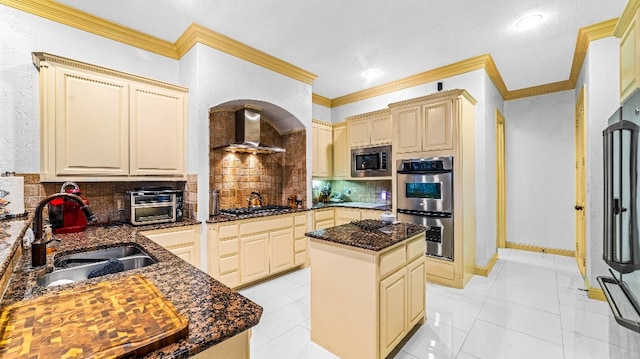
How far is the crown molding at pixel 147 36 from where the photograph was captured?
2467 mm

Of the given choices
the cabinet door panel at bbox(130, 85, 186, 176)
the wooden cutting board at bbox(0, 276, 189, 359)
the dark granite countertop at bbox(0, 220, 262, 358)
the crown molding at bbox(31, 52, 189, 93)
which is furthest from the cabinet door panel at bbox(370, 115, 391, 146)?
the wooden cutting board at bbox(0, 276, 189, 359)

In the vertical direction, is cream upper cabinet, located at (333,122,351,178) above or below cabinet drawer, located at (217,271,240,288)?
above

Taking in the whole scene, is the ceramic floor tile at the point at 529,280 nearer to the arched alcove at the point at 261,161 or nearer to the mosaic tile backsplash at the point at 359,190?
the mosaic tile backsplash at the point at 359,190

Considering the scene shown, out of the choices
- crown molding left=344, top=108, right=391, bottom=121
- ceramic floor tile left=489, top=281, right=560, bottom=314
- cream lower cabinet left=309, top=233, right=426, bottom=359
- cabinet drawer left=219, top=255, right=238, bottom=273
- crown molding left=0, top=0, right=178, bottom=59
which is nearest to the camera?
cream lower cabinet left=309, top=233, right=426, bottom=359

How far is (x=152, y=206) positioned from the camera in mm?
2773

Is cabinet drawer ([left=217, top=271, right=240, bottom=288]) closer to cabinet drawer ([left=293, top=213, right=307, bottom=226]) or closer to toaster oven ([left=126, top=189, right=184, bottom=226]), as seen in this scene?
toaster oven ([left=126, top=189, right=184, bottom=226])

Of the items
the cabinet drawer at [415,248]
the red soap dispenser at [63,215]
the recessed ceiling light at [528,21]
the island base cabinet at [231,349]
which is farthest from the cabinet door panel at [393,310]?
the recessed ceiling light at [528,21]

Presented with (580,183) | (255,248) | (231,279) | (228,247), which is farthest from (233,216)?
(580,183)

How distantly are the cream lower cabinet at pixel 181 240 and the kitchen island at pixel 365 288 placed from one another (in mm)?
1480

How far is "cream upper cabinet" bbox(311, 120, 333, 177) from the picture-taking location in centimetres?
474

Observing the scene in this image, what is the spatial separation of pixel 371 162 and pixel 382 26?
2074 millimetres

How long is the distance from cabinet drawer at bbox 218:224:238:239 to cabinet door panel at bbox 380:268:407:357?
1.94m

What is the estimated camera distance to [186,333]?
30.9 inches

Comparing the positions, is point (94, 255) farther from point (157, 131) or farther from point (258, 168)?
point (258, 168)
